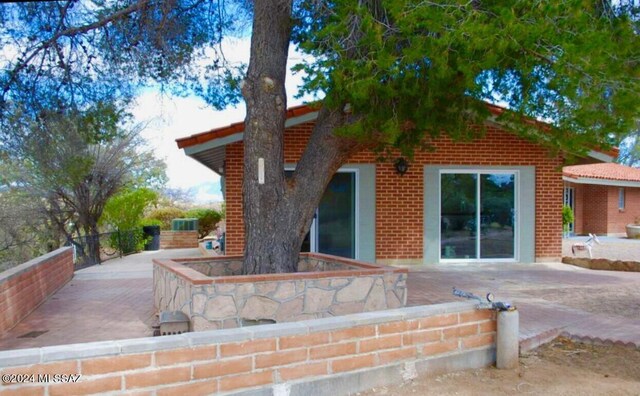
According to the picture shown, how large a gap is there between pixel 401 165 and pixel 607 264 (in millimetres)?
5220

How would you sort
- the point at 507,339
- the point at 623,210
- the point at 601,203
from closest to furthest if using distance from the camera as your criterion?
the point at 507,339 → the point at 601,203 → the point at 623,210

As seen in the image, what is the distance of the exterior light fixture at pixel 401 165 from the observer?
39.1 feet

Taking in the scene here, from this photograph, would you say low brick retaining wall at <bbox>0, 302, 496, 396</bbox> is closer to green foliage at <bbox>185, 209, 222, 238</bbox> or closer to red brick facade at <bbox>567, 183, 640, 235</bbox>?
green foliage at <bbox>185, 209, 222, 238</bbox>

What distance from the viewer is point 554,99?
6793 mm

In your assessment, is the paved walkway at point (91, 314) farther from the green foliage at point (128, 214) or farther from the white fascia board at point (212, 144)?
the green foliage at point (128, 214)

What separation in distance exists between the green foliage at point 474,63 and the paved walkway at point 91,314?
150 inches

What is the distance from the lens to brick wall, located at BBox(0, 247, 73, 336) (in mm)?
6676

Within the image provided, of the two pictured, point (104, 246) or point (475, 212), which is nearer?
point (475, 212)

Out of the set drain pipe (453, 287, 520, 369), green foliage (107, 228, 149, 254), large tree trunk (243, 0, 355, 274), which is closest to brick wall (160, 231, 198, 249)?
green foliage (107, 228, 149, 254)

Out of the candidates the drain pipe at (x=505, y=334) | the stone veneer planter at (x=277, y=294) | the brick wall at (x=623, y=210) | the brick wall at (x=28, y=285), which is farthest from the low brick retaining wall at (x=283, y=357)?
the brick wall at (x=623, y=210)

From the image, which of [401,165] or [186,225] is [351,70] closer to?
[401,165]

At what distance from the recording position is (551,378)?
15.3 feet

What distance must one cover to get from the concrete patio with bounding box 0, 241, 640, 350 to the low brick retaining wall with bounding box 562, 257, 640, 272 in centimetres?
46

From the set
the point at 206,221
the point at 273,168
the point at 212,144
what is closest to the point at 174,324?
the point at 273,168
